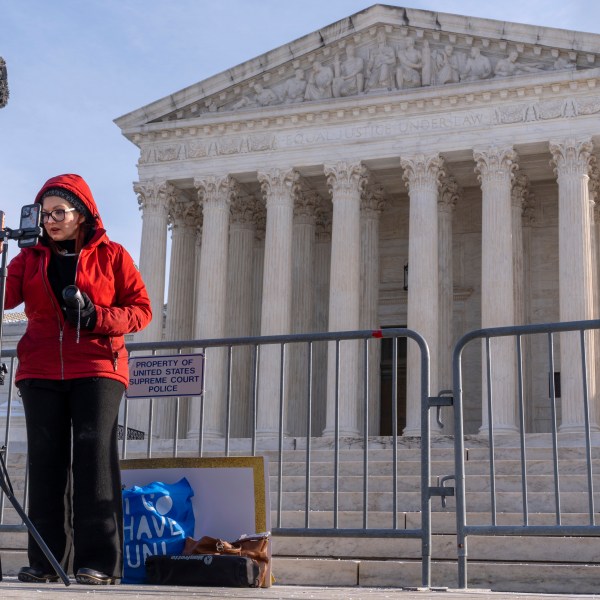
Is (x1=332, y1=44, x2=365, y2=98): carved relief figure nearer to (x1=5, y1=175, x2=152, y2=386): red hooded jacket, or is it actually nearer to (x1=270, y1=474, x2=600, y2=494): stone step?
(x1=270, y1=474, x2=600, y2=494): stone step

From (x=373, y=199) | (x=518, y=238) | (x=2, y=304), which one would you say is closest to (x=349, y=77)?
(x=373, y=199)

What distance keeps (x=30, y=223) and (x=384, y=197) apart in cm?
2716

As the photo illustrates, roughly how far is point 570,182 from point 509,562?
2043 centimetres

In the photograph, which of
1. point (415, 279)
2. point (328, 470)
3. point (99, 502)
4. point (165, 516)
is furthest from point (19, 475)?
point (415, 279)

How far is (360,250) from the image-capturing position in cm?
3130

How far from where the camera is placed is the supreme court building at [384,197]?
2833 cm

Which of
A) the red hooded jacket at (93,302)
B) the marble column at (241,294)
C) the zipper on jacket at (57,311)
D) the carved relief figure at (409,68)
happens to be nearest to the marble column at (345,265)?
the carved relief figure at (409,68)

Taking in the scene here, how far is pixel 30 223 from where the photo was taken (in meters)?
6.26

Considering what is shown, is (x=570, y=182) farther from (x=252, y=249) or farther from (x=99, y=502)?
(x=99, y=502)

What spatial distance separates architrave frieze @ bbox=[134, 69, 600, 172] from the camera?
93.6ft

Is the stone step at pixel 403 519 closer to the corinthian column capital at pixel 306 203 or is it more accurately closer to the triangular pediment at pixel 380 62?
the triangular pediment at pixel 380 62

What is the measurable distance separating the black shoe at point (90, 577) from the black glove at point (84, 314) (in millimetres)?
1446

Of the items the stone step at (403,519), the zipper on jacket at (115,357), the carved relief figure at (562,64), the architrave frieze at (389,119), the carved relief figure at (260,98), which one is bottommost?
the stone step at (403,519)

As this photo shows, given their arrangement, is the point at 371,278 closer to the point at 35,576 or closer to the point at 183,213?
the point at 183,213
